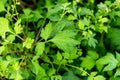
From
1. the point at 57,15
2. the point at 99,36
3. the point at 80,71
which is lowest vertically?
the point at 80,71

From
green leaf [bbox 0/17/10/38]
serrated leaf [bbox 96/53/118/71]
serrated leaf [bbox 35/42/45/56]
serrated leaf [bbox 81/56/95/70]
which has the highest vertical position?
green leaf [bbox 0/17/10/38]

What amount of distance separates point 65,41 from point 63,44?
0.10 feet

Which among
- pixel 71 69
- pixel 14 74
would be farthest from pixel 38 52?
pixel 71 69

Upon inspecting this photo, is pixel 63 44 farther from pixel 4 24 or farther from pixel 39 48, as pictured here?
pixel 4 24

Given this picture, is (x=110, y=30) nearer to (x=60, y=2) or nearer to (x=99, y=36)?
(x=99, y=36)

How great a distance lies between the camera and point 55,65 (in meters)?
2.39

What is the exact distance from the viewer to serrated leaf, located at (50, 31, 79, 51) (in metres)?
2.14

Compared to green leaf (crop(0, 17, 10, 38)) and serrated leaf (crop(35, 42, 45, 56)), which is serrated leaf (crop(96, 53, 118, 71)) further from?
green leaf (crop(0, 17, 10, 38))

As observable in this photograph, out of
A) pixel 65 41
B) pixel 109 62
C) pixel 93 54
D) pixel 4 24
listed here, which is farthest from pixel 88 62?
pixel 4 24

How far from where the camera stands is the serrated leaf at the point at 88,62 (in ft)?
7.64

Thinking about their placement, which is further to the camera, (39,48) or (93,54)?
(93,54)

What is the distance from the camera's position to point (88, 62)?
235 centimetres

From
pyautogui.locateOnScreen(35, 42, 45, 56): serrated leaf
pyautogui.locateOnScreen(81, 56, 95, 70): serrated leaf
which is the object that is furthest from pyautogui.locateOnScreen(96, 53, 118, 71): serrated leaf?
pyautogui.locateOnScreen(35, 42, 45, 56): serrated leaf

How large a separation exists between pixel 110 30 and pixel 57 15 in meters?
0.52
